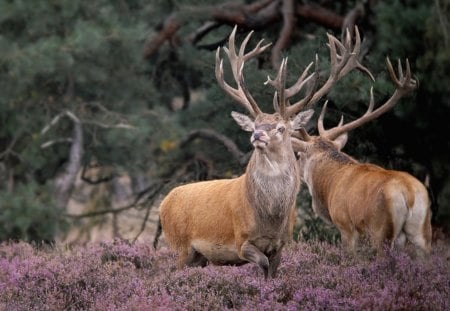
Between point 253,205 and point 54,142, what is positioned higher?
point 253,205

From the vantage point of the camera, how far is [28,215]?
16.7 meters

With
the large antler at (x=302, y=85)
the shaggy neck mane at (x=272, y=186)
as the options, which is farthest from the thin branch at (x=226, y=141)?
the shaggy neck mane at (x=272, y=186)

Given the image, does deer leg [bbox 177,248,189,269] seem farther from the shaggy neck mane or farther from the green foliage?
the green foliage

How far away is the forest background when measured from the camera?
12.8 m

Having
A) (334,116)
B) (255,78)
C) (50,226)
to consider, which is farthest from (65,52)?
(334,116)

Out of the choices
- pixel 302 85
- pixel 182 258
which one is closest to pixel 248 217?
pixel 182 258

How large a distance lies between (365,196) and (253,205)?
4.54 feet

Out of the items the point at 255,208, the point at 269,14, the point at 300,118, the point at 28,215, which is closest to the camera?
the point at 255,208

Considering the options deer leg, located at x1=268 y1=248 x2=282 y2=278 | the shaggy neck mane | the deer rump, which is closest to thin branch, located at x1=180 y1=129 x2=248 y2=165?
the deer rump

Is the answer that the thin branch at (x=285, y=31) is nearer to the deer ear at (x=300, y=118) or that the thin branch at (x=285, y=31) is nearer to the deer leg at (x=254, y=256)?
the deer ear at (x=300, y=118)

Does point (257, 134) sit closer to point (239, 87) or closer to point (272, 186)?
point (272, 186)

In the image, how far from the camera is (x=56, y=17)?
18.0 m

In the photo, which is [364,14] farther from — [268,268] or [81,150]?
[268,268]

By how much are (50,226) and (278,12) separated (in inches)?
201
